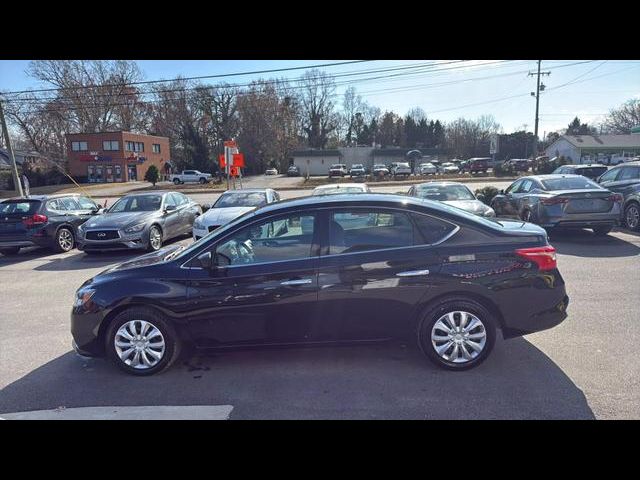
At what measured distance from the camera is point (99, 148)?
2096 inches

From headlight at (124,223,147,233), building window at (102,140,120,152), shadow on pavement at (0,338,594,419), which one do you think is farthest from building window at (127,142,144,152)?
shadow on pavement at (0,338,594,419)

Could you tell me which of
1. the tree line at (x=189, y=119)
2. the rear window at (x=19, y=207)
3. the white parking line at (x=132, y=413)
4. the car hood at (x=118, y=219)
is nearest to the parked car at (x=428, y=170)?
the tree line at (x=189, y=119)

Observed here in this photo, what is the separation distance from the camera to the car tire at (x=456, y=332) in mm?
3600

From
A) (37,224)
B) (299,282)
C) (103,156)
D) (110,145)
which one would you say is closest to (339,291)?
(299,282)

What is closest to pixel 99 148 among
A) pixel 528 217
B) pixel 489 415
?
pixel 528 217

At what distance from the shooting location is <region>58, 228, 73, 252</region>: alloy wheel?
406 inches

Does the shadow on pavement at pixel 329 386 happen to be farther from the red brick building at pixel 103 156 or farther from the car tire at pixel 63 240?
the red brick building at pixel 103 156

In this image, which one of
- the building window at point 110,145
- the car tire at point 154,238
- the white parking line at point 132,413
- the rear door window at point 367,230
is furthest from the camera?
the building window at point 110,145

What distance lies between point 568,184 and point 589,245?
1.56 m

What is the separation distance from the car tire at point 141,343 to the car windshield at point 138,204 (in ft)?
24.3

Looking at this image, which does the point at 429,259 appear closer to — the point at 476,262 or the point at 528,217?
the point at 476,262

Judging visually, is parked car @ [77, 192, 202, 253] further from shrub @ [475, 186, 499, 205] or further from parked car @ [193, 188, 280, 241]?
shrub @ [475, 186, 499, 205]

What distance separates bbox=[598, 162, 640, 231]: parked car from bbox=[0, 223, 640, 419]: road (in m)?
6.66

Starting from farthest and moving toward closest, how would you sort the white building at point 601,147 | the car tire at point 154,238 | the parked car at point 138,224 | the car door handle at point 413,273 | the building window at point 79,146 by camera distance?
1. the white building at point 601,147
2. the building window at point 79,146
3. the car tire at point 154,238
4. the parked car at point 138,224
5. the car door handle at point 413,273
